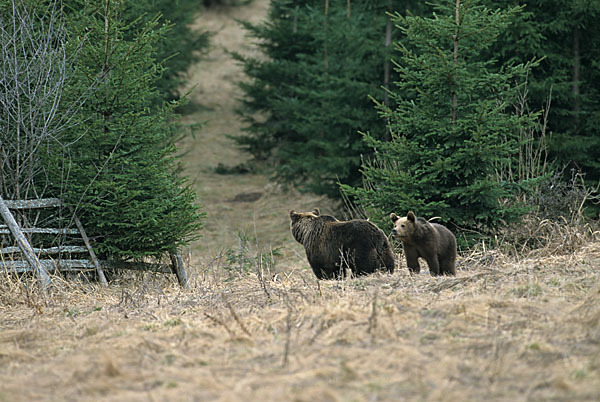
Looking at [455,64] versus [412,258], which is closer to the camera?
[412,258]

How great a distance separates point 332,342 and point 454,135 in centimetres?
569

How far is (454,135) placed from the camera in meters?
10.4

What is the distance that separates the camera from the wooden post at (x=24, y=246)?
361 inches

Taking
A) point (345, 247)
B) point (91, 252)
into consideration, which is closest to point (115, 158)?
point (91, 252)

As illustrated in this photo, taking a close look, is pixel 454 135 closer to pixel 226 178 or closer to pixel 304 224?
pixel 304 224

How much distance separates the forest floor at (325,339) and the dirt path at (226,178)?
14.5 ft

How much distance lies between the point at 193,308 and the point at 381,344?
95.6 inches

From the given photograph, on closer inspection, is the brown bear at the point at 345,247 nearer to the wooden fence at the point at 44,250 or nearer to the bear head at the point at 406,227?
the bear head at the point at 406,227

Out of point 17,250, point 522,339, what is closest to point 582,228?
point 522,339

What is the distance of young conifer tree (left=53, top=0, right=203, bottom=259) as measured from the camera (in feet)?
33.1

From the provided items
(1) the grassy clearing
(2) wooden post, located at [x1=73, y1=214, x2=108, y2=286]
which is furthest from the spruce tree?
(1) the grassy clearing

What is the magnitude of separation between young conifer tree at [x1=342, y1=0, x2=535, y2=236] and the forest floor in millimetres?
1705

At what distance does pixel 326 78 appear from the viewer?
1783 centimetres

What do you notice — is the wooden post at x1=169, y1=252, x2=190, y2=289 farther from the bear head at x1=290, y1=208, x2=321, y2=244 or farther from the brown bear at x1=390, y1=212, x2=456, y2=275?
the brown bear at x1=390, y1=212, x2=456, y2=275
